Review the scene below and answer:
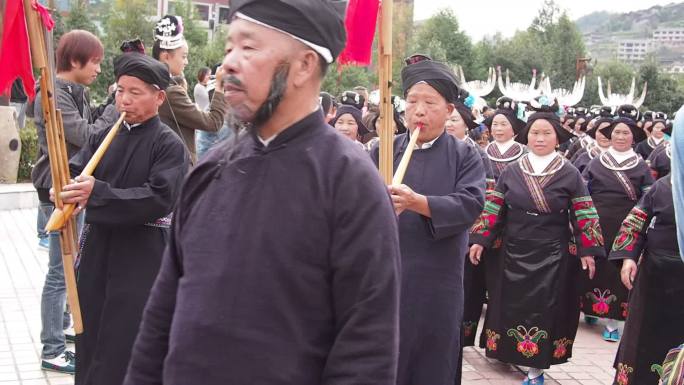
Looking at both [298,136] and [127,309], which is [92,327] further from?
[298,136]

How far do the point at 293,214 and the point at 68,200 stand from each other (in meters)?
2.01

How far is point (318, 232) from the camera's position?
2.20m

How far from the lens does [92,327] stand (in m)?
4.30

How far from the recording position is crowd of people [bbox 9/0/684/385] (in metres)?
2.20

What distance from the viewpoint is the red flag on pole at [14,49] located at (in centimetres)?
362

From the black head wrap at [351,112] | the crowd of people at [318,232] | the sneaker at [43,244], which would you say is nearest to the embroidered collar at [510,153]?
the crowd of people at [318,232]

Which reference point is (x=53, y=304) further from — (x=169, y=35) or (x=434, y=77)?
(x=434, y=77)

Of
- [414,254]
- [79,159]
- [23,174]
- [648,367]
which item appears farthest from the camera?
[23,174]

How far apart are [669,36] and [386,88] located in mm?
160958

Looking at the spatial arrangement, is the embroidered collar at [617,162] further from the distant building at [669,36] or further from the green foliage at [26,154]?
the distant building at [669,36]

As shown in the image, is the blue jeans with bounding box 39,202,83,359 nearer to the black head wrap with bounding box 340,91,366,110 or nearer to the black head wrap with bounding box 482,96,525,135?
the black head wrap with bounding box 340,91,366,110

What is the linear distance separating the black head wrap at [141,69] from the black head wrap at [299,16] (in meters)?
2.08

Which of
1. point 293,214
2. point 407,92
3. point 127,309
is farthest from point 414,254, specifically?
point 293,214

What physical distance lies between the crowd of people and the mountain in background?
15496cm
